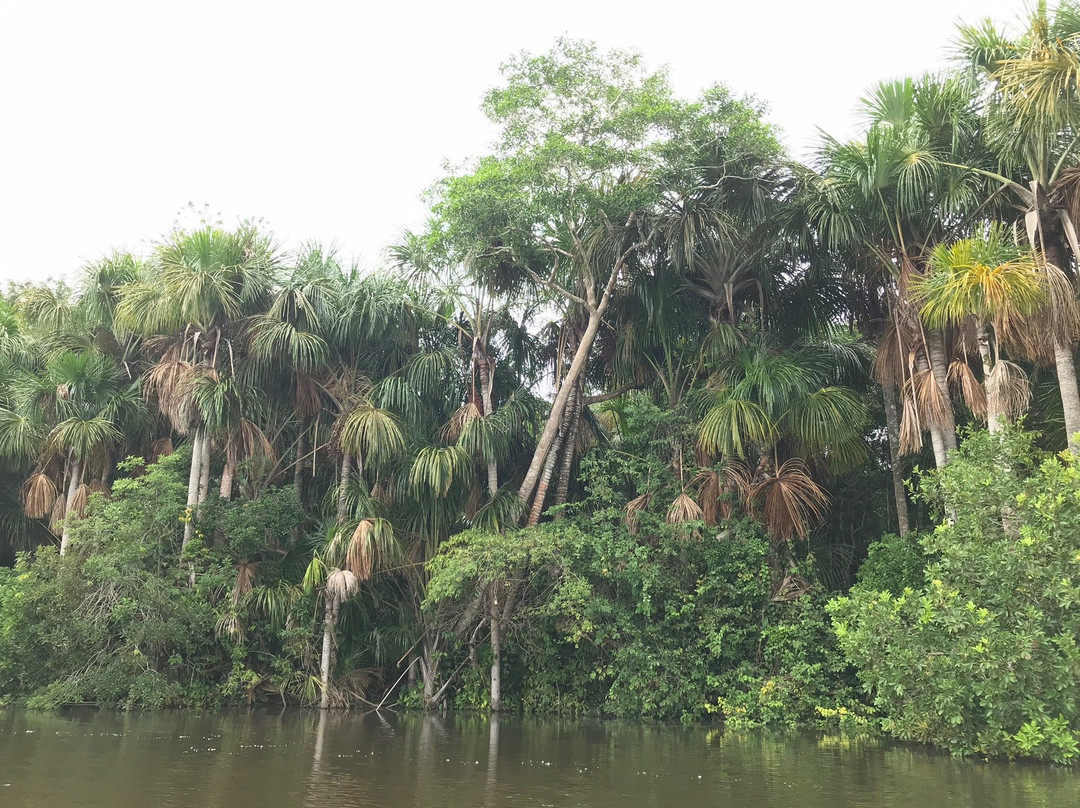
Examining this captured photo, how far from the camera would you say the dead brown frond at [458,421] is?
1700 centimetres

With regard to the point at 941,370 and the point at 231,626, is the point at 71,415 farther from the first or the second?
the point at 941,370

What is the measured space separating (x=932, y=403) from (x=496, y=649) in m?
8.41

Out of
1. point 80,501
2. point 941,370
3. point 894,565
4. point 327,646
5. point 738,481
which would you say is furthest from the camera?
point 80,501

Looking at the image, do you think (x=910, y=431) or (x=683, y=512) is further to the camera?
(x=683, y=512)

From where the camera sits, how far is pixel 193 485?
17.5 m

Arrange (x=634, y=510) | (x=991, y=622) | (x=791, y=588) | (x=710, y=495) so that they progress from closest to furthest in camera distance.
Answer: (x=991, y=622), (x=791, y=588), (x=710, y=495), (x=634, y=510)

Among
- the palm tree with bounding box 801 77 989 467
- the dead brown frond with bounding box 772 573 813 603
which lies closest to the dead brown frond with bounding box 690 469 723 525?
the dead brown frond with bounding box 772 573 813 603

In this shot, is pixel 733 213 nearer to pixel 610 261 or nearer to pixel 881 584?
pixel 610 261

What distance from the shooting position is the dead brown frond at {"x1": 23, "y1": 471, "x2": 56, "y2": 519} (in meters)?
18.7

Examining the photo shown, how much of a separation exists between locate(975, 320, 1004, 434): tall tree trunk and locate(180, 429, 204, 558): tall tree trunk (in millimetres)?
13460

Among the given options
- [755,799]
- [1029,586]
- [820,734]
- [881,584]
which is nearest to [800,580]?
[881,584]

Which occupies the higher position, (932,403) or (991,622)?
(932,403)

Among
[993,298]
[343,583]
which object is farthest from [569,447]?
[993,298]

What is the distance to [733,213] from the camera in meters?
16.5
